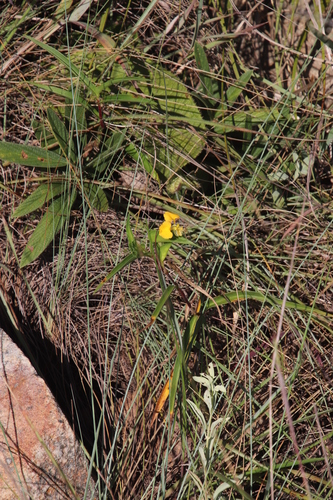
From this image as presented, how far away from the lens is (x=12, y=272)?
56.0 inches

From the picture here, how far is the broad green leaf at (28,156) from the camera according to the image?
1331mm

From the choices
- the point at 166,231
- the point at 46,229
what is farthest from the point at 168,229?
the point at 46,229

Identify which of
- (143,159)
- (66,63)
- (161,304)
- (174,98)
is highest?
(66,63)

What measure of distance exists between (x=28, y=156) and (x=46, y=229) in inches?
8.5

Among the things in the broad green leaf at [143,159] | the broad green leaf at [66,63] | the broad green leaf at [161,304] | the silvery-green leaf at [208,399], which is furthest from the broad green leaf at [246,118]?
the silvery-green leaf at [208,399]

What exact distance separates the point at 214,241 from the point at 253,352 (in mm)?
362

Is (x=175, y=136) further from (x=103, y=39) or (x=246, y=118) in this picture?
(x=103, y=39)

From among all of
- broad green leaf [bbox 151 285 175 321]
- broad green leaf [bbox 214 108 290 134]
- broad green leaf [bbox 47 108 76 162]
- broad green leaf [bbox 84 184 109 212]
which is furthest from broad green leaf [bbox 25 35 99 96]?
broad green leaf [bbox 151 285 175 321]

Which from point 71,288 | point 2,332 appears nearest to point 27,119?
point 71,288

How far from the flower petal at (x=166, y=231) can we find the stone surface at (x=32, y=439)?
0.49 metres

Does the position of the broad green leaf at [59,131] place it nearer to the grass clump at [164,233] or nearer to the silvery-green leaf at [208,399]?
the grass clump at [164,233]

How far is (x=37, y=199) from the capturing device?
4.50ft

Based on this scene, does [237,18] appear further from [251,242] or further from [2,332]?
[2,332]

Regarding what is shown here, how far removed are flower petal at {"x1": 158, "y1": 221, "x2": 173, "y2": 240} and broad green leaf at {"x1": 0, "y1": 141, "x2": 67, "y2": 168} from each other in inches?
15.5
